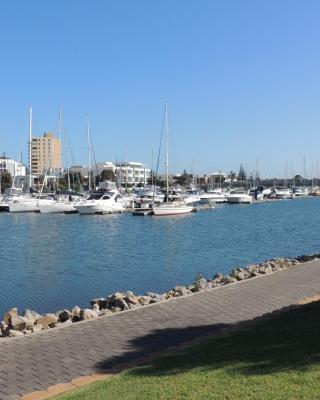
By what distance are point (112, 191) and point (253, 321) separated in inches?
2713

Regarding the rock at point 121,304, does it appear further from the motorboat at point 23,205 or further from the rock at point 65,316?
the motorboat at point 23,205

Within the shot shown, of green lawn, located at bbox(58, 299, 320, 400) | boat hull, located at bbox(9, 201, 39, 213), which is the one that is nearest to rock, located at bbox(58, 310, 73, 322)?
green lawn, located at bbox(58, 299, 320, 400)

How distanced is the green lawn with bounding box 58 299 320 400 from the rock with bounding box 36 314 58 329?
5.09 meters

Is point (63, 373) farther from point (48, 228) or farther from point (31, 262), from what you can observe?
point (48, 228)

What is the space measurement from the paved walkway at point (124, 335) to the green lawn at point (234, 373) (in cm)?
116

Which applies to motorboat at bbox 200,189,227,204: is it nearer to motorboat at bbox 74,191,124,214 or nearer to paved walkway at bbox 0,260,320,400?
motorboat at bbox 74,191,124,214

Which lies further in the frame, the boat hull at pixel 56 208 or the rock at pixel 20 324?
the boat hull at pixel 56 208

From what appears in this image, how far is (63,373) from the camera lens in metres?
7.99

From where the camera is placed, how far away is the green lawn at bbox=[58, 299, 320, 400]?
578cm

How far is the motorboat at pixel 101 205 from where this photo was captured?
73.1 metres

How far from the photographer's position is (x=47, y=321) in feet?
41.6

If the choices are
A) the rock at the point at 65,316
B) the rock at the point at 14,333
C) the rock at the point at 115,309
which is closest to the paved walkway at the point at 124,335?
the rock at the point at 14,333

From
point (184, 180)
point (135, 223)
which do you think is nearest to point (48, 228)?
point (135, 223)

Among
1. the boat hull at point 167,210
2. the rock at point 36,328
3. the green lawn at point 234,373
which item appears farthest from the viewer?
the boat hull at point 167,210
